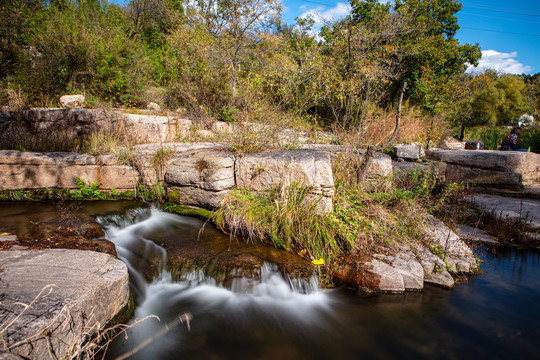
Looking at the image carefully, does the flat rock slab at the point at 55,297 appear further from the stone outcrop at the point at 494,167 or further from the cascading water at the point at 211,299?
the stone outcrop at the point at 494,167

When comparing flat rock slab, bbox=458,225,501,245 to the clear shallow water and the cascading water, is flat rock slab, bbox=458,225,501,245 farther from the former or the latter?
the cascading water

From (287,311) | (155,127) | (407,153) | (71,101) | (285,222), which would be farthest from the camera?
(407,153)

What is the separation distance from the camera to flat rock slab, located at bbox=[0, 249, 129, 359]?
179 centimetres

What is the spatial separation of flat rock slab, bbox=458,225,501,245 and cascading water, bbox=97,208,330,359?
3018 millimetres

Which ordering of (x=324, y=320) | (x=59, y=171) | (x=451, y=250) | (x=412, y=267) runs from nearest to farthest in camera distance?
(x=324, y=320)
(x=412, y=267)
(x=451, y=250)
(x=59, y=171)

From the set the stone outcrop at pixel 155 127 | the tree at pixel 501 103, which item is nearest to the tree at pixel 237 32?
the stone outcrop at pixel 155 127

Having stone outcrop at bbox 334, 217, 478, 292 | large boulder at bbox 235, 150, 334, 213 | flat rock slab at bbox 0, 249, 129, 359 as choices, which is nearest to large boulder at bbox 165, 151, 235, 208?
large boulder at bbox 235, 150, 334, 213

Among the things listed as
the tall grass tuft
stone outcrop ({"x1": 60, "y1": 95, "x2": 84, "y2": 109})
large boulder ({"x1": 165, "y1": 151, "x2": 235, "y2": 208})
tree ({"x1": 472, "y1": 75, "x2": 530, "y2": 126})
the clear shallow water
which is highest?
tree ({"x1": 472, "y1": 75, "x2": 530, "y2": 126})

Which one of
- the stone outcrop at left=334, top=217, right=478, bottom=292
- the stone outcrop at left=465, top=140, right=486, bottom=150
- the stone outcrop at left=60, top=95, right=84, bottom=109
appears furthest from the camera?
the stone outcrop at left=465, top=140, right=486, bottom=150

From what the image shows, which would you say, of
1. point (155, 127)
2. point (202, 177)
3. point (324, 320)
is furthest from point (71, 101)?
point (324, 320)

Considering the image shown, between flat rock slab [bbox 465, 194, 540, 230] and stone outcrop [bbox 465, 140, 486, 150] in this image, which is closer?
flat rock slab [bbox 465, 194, 540, 230]

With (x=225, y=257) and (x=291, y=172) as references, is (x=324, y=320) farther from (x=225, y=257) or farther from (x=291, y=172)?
(x=291, y=172)

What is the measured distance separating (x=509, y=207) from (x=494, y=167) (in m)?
1.62

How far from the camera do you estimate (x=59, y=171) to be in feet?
18.9
